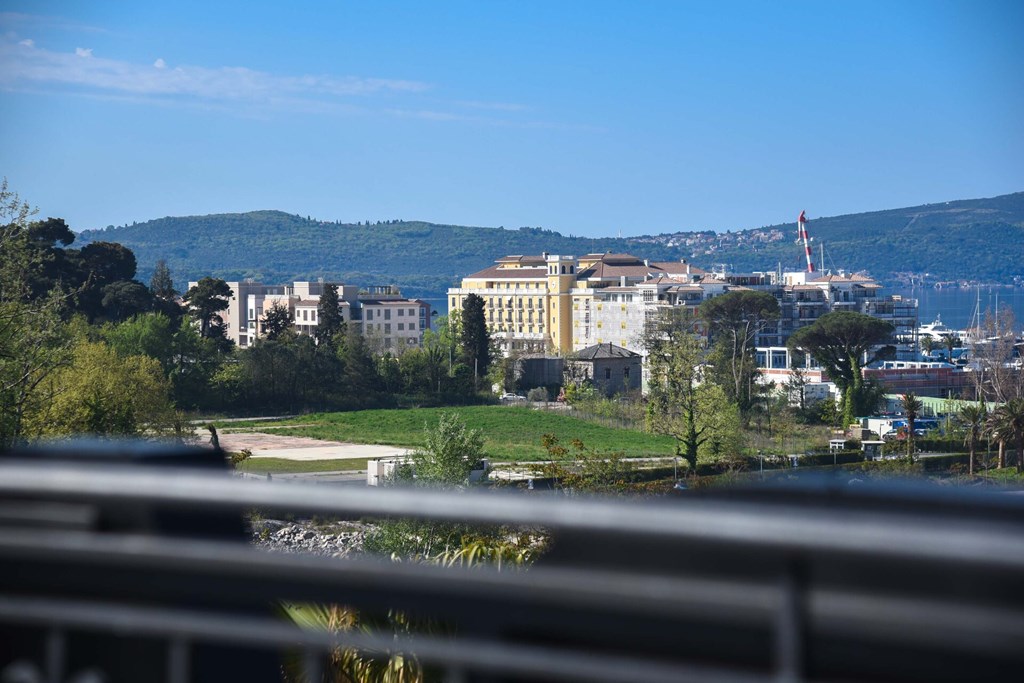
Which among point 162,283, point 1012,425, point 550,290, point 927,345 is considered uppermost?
point 550,290

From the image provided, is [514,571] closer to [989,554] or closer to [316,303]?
[989,554]

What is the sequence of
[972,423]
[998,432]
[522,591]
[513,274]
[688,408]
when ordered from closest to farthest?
[522,591] < [972,423] < [998,432] < [688,408] < [513,274]

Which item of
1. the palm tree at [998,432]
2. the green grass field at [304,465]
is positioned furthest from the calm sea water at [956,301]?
the green grass field at [304,465]

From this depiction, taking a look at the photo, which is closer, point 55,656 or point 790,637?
point 790,637

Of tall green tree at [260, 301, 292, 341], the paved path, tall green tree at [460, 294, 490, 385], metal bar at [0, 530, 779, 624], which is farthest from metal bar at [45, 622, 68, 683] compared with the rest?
tall green tree at [260, 301, 292, 341]

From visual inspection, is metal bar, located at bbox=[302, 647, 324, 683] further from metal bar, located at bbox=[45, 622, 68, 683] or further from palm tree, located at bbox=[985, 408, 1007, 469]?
palm tree, located at bbox=[985, 408, 1007, 469]

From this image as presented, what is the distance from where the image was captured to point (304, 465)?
111ft

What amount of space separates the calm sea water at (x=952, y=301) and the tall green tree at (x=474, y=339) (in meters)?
94.1

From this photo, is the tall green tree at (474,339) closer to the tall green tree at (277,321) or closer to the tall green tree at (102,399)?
the tall green tree at (277,321)

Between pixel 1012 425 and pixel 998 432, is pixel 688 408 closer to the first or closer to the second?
pixel 998 432

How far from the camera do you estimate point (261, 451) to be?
1464 inches

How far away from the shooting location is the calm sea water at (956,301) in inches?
5723

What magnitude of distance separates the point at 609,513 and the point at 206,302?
52905 mm

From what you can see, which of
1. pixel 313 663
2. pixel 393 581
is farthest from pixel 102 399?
pixel 393 581
